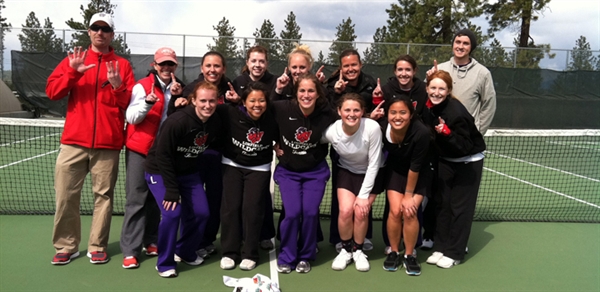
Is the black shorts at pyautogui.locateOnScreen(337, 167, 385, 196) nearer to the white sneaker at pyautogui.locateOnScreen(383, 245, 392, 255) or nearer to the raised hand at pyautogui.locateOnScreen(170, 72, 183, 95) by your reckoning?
the white sneaker at pyautogui.locateOnScreen(383, 245, 392, 255)

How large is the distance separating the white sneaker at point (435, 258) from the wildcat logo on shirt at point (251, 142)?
1.89m

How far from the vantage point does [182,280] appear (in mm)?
3781

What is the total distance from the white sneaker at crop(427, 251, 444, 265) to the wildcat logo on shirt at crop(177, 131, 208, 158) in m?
2.32

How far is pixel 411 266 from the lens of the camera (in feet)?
13.3

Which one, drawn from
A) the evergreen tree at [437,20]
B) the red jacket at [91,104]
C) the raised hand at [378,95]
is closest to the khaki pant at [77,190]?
the red jacket at [91,104]

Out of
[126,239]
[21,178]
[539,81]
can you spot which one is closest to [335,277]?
[126,239]

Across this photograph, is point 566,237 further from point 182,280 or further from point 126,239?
point 126,239

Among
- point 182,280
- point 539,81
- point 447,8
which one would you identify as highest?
point 447,8

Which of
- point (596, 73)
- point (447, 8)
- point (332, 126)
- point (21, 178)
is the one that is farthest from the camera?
→ point (447, 8)

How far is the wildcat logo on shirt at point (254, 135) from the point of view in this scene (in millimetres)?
4000

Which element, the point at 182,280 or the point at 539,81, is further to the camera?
the point at 539,81

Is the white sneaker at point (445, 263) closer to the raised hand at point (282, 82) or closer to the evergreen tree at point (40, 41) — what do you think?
the raised hand at point (282, 82)

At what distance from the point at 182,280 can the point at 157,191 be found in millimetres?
758

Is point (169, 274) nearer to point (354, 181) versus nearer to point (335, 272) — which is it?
point (335, 272)
